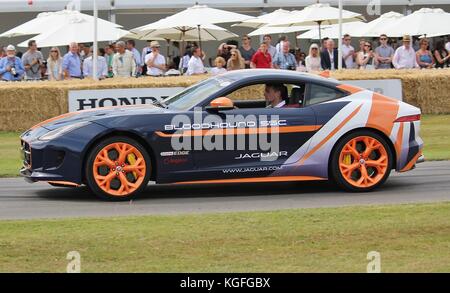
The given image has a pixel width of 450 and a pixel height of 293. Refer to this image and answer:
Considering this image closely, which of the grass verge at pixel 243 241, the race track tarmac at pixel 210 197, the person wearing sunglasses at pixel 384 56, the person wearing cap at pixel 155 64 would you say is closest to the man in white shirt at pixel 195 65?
the person wearing cap at pixel 155 64

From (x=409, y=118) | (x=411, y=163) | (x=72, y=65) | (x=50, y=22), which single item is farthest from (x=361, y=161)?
(x=50, y=22)

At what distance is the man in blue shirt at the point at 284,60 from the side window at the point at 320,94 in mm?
12496

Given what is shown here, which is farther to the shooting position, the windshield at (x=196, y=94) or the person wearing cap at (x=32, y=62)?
the person wearing cap at (x=32, y=62)

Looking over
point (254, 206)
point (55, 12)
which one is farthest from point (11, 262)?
point (55, 12)

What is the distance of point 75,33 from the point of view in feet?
86.6

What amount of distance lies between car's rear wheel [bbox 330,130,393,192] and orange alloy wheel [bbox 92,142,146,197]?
226 centimetres

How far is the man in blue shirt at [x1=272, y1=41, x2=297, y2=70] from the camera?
2469 cm

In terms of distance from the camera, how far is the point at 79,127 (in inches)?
453

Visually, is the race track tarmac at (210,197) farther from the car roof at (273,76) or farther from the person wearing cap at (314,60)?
the person wearing cap at (314,60)

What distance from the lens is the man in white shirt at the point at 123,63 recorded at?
23.3 meters

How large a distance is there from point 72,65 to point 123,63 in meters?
1.14

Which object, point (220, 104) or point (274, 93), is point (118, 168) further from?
point (274, 93)

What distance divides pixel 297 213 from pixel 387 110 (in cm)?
252

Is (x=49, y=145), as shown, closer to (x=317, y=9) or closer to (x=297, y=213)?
(x=297, y=213)
